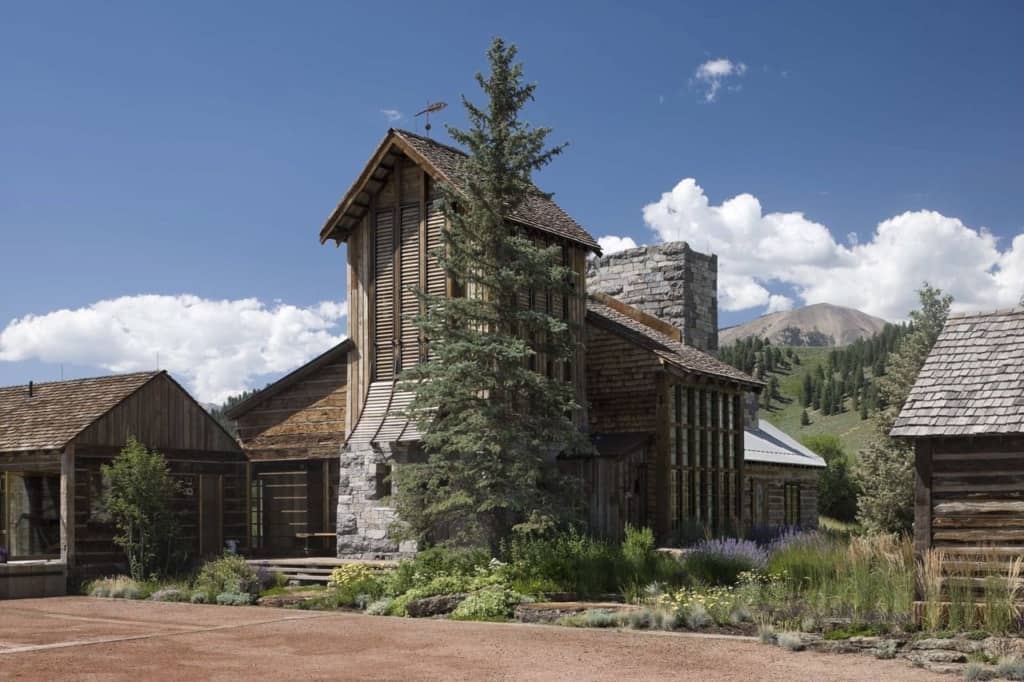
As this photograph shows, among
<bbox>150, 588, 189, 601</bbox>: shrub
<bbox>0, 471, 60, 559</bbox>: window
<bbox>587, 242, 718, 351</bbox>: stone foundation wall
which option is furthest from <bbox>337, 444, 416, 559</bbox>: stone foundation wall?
<bbox>587, 242, 718, 351</bbox>: stone foundation wall

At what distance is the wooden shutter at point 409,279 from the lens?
26.1 metres

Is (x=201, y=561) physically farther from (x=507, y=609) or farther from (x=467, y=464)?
(x=507, y=609)

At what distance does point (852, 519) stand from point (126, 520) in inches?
1300

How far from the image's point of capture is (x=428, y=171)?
25.7 meters

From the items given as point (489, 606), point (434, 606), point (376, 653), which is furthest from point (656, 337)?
point (376, 653)

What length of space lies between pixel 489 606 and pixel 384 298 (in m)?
10.2

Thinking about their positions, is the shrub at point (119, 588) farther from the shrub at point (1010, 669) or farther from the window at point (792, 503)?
the window at point (792, 503)

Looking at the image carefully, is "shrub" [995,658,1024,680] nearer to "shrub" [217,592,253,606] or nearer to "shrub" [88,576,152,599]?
"shrub" [217,592,253,606]

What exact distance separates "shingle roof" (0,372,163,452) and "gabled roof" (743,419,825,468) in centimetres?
1619

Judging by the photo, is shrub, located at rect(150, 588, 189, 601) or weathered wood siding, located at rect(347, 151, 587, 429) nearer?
shrub, located at rect(150, 588, 189, 601)

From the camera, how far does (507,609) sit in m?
18.4

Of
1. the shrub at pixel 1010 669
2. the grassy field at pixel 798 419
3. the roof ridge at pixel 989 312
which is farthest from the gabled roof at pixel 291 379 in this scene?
the grassy field at pixel 798 419

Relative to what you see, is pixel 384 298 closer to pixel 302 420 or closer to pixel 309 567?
pixel 302 420

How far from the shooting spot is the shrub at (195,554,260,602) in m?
22.1
